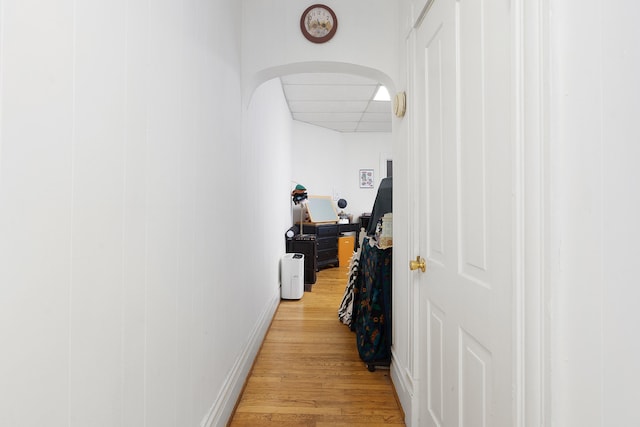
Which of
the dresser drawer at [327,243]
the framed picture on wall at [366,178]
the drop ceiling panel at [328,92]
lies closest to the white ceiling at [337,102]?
the drop ceiling panel at [328,92]

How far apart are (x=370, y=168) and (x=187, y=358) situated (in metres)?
5.83

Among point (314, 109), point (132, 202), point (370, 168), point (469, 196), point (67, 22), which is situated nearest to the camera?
point (67, 22)

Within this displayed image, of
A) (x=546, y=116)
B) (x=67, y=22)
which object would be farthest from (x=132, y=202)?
(x=546, y=116)

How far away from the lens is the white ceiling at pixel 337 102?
4.01 metres

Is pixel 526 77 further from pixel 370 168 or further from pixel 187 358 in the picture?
pixel 370 168

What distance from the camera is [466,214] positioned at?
3.83ft

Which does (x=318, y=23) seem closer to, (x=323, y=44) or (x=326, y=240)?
(x=323, y=44)

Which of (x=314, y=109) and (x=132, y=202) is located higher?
(x=314, y=109)

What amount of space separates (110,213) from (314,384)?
1.87 m

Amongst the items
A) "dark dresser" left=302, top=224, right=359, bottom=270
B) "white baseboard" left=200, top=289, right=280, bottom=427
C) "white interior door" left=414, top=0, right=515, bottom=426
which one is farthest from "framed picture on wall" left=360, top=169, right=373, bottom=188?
"white interior door" left=414, top=0, right=515, bottom=426

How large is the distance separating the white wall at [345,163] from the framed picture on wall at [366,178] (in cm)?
7

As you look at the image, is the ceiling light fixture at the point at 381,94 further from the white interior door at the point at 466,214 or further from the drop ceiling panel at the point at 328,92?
the white interior door at the point at 466,214

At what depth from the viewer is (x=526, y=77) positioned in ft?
2.55

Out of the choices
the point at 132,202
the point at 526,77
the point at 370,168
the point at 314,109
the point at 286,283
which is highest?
the point at 314,109
